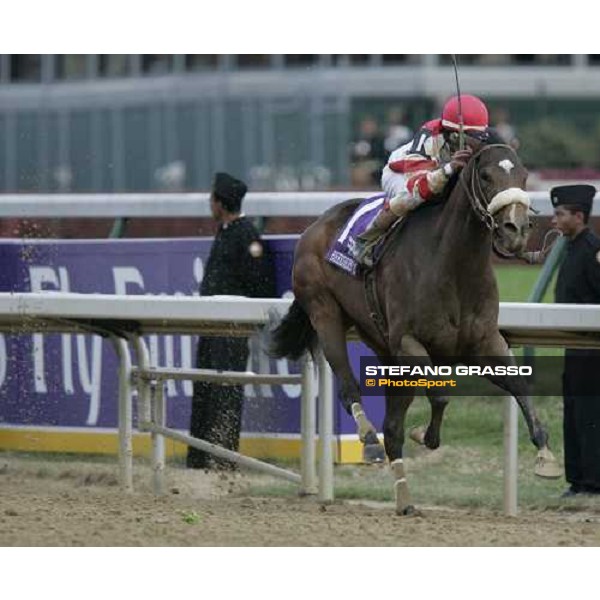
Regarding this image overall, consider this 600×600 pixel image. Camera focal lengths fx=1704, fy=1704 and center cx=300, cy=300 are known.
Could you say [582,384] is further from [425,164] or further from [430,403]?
[425,164]

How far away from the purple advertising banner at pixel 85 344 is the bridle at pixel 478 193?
9.76ft

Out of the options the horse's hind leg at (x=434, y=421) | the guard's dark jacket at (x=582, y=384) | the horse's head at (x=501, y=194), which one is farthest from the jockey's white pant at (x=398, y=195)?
the guard's dark jacket at (x=582, y=384)

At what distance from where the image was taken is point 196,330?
8539mm

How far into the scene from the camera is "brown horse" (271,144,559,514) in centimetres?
663

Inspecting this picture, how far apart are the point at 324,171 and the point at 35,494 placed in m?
10.2

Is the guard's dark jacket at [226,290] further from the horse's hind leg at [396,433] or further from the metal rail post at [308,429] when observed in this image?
the horse's hind leg at [396,433]

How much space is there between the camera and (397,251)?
286 inches

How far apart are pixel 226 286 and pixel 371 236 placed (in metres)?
2.00

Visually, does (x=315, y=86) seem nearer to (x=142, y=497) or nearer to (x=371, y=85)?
(x=371, y=85)

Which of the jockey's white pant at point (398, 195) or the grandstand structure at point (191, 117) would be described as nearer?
the jockey's white pant at point (398, 195)

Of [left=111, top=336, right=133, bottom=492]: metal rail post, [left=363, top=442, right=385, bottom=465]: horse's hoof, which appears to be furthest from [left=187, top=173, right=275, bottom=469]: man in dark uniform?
[left=363, top=442, right=385, bottom=465]: horse's hoof

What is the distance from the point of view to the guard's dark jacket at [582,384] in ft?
26.9

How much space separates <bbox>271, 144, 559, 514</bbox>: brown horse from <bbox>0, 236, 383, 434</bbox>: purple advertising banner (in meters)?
2.00

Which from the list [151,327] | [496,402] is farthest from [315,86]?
[151,327]
